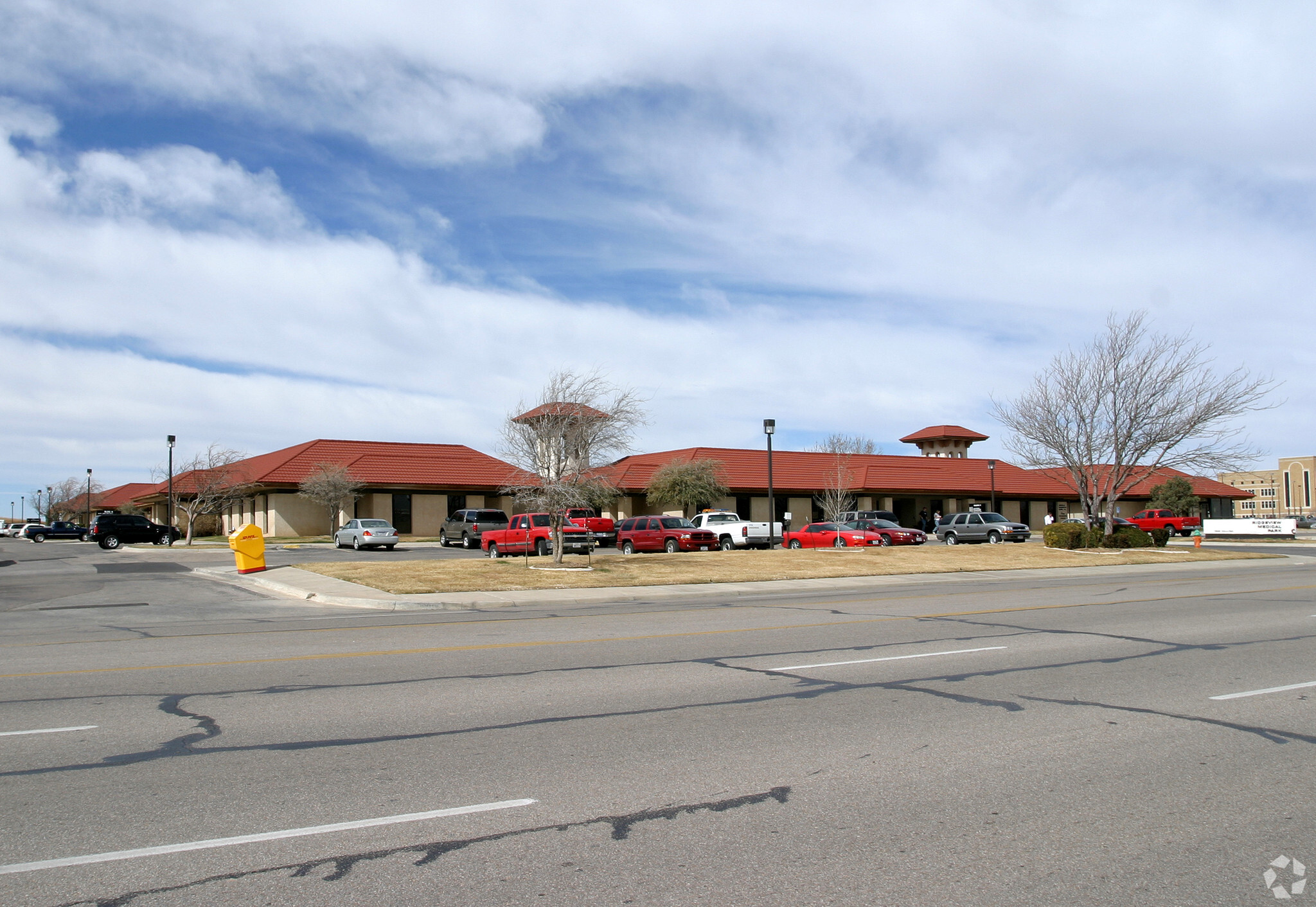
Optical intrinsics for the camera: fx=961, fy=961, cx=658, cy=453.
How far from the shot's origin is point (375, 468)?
54.1 metres

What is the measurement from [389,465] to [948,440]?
160 feet

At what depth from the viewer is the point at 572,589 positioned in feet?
68.3

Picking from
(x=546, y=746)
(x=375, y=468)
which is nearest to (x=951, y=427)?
(x=375, y=468)

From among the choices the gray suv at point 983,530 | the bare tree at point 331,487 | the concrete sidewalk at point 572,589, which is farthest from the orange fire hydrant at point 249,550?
the gray suv at point 983,530

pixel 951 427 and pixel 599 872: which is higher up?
pixel 951 427

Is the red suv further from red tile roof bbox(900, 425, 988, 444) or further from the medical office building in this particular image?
red tile roof bbox(900, 425, 988, 444)

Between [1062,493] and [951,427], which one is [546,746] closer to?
[1062,493]

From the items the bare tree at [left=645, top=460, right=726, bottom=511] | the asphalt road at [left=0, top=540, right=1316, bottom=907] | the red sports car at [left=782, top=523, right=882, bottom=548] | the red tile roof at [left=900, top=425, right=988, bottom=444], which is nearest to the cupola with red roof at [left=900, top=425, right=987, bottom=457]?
the red tile roof at [left=900, top=425, right=988, bottom=444]

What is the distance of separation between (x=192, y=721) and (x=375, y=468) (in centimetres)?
4795

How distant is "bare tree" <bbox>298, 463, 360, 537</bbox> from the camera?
48.2 m

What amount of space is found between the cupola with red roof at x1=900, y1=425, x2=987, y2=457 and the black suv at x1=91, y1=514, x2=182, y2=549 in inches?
2310

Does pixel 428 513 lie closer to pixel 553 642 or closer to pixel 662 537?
pixel 662 537

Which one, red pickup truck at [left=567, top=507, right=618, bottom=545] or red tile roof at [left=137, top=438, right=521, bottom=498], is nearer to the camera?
red pickup truck at [left=567, top=507, right=618, bottom=545]

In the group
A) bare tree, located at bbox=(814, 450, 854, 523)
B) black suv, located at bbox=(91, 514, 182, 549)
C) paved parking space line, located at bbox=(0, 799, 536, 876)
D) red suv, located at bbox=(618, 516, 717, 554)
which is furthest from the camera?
bare tree, located at bbox=(814, 450, 854, 523)
